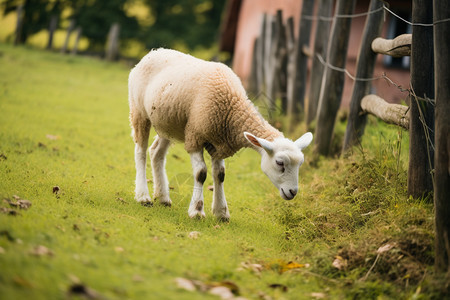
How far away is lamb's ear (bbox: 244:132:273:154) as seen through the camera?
4.98m

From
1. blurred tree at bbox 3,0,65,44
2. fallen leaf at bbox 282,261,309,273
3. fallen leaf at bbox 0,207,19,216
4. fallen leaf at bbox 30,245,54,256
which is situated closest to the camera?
fallen leaf at bbox 30,245,54,256

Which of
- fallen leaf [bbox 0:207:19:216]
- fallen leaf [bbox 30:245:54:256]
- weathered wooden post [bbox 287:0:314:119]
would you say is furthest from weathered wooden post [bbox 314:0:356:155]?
fallen leaf [bbox 30:245:54:256]

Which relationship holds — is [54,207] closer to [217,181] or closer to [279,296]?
[217,181]

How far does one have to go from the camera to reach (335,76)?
24.6 feet

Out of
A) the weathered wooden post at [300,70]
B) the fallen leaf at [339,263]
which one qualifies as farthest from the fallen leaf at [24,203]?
the weathered wooden post at [300,70]

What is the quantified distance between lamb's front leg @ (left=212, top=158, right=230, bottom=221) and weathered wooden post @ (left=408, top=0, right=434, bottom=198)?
1923 millimetres

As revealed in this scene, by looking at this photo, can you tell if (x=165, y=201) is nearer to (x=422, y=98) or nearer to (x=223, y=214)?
(x=223, y=214)

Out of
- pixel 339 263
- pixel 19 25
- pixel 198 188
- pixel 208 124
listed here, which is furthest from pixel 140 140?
pixel 19 25

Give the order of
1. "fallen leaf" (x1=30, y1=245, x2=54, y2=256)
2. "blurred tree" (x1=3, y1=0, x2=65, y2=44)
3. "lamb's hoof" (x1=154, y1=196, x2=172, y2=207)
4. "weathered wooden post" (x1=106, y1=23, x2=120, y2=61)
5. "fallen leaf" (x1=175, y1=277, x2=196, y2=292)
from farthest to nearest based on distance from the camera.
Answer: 1. "blurred tree" (x1=3, y1=0, x2=65, y2=44)
2. "weathered wooden post" (x1=106, y1=23, x2=120, y2=61)
3. "lamb's hoof" (x1=154, y1=196, x2=172, y2=207)
4. "fallen leaf" (x1=175, y1=277, x2=196, y2=292)
5. "fallen leaf" (x1=30, y1=245, x2=54, y2=256)

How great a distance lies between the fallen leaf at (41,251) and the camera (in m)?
3.33

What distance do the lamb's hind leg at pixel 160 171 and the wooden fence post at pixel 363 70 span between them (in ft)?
7.63

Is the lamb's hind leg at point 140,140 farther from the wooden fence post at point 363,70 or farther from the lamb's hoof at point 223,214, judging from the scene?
the wooden fence post at point 363,70

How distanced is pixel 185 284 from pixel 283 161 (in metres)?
1.82

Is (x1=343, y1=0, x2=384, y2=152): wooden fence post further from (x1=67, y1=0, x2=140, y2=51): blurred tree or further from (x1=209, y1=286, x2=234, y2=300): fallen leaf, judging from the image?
(x1=67, y1=0, x2=140, y2=51): blurred tree
